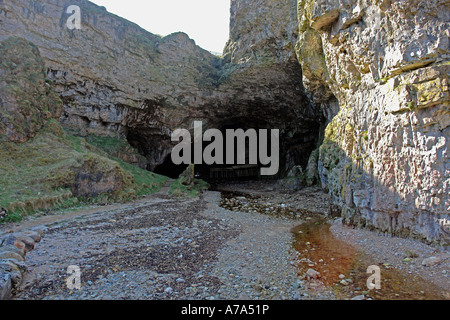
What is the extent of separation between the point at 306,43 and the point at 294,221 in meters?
14.6

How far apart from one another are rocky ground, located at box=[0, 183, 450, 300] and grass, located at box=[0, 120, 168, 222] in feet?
6.17

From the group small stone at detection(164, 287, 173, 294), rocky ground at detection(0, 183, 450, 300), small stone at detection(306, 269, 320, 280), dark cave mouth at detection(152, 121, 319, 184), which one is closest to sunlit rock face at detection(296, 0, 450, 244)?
rocky ground at detection(0, 183, 450, 300)

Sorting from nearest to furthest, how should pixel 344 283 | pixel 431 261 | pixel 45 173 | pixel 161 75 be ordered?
pixel 344 283, pixel 431 261, pixel 45 173, pixel 161 75

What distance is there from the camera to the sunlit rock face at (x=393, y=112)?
8953mm

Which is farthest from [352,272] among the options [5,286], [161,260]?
[5,286]

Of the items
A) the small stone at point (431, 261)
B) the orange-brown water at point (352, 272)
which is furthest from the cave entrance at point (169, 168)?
the small stone at point (431, 261)

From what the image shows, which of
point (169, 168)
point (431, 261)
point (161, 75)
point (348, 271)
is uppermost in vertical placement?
point (161, 75)

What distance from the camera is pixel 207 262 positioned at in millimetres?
8016

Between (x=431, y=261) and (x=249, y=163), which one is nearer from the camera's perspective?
(x=431, y=261)

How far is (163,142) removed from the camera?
129 ft

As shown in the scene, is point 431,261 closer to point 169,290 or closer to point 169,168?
point 169,290

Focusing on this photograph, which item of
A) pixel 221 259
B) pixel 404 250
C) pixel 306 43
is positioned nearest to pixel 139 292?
pixel 221 259

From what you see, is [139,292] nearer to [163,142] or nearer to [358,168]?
[358,168]

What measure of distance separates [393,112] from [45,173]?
21.0 metres
